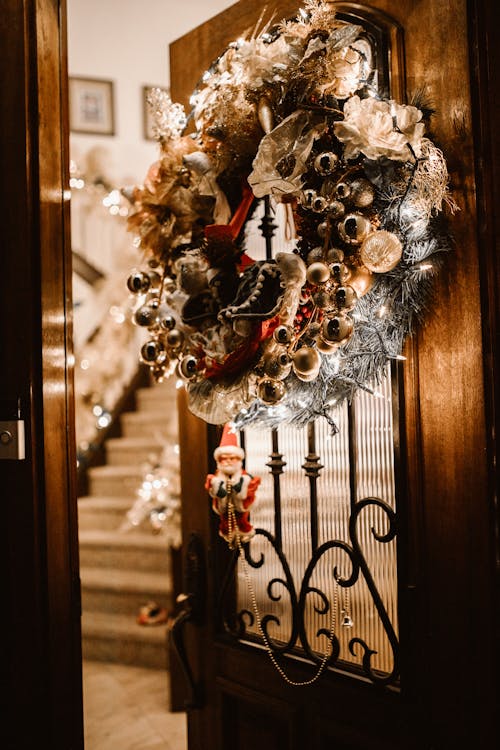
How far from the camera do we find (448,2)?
54.7 inches

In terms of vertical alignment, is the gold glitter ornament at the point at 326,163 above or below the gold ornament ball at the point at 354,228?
above

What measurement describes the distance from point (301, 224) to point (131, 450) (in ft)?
11.9

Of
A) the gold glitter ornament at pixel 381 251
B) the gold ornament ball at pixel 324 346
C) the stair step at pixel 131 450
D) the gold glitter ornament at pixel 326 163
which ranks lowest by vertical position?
the stair step at pixel 131 450

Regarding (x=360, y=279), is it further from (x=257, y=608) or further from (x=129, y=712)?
(x=129, y=712)

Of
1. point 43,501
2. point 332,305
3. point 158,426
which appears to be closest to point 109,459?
point 158,426

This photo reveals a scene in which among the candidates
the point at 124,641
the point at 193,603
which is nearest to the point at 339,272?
the point at 193,603

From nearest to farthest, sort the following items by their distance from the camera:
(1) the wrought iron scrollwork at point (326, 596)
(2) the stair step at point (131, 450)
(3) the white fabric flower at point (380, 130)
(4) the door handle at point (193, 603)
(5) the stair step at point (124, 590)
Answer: (3) the white fabric flower at point (380, 130) < (1) the wrought iron scrollwork at point (326, 596) < (4) the door handle at point (193, 603) < (5) the stair step at point (124, 590) < (2) the stair step at point (131, 450)

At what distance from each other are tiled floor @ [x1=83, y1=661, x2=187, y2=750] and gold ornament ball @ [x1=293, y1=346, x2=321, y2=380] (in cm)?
212

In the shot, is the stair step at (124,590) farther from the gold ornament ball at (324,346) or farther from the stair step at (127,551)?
the gold ornament ball at (324,346)

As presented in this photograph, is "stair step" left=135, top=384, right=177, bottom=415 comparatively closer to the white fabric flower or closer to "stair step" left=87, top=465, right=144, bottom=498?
"stair step" left=87, top=465, right=144, bottom=498

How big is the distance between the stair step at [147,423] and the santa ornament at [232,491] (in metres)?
3.00

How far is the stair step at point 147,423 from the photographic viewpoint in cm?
486

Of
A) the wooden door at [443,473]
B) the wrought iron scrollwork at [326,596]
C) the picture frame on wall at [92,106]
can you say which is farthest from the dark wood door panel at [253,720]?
the picture frame on wall at [92,106]

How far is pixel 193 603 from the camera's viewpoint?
1.89 meters
